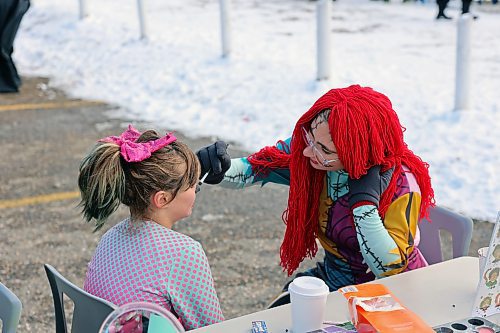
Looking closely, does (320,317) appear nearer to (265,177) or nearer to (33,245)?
(265,177)

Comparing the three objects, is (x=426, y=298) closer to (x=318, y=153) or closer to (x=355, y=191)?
(x=355, y=191)

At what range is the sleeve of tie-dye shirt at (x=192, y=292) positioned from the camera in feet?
6.94

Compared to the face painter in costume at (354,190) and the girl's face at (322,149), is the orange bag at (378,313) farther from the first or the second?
the girl's face at (322,149)

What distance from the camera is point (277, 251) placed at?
436cm

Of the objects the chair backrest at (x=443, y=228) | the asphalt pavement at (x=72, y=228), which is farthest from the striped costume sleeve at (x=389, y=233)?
the asphalt pavement at (x=72, y=228)

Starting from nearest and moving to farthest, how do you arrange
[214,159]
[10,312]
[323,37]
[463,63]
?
[10,312] → [214,159] → [463,63] → [323,37]

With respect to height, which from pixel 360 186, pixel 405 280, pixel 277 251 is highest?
pixel 360 186

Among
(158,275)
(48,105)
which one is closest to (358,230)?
(158,275)

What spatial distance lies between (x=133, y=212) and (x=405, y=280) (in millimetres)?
817

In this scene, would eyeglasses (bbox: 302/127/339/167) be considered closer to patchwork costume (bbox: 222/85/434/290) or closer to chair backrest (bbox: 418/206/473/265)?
patchwork costume (bbox: 222/85/434/290)

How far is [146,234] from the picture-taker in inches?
86.0

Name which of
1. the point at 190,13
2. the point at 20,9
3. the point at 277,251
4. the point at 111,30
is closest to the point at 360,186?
the point at 277,251

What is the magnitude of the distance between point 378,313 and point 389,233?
27.1 inches

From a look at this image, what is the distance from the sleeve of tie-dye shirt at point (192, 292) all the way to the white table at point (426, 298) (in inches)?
3.6
